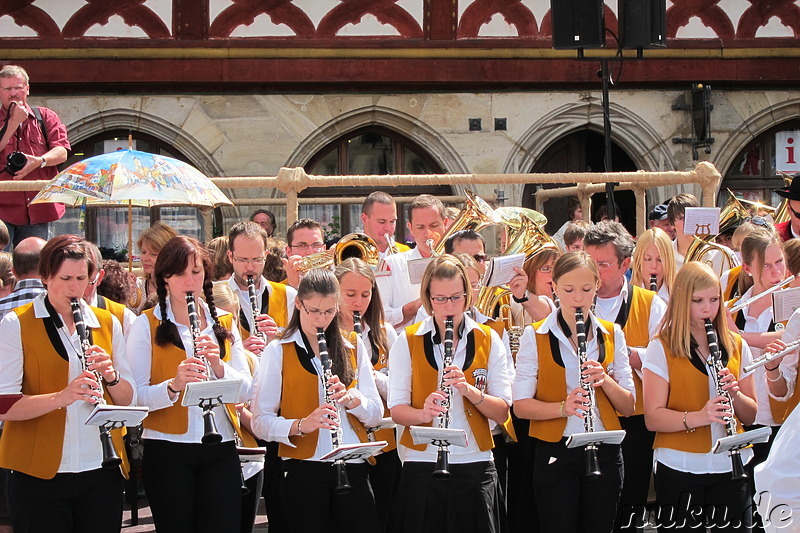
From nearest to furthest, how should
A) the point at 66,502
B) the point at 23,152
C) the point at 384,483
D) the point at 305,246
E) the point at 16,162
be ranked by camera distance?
the point at 66,502, the point at 384,483, the point at 305,246, the point at 16,162, the point at 23,152

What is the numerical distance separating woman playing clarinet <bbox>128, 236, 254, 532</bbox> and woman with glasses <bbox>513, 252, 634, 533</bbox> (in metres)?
1.35

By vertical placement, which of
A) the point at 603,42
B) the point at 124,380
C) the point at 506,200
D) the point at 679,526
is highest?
the point at 603,42

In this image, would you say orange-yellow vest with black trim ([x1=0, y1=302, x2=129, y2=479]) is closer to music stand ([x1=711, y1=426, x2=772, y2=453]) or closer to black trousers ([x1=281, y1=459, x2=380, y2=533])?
black trousers ([x1=281, y1=459, x2=380, y2=533])

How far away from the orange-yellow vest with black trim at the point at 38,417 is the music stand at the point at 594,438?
200cm

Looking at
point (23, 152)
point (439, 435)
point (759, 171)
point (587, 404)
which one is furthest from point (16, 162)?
point (759, 171)

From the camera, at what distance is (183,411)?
510 cm

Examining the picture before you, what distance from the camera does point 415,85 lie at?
12.2 m

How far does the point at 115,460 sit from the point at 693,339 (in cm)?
269

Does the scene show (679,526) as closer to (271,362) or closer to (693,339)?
(693,339)

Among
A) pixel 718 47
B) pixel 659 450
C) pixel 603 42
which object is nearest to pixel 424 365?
pixel 659 450

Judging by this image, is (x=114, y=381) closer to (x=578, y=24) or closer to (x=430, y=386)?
(x=430, y=386)

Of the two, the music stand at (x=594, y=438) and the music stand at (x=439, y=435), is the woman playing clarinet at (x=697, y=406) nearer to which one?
the music stand at (x=594, y=438)

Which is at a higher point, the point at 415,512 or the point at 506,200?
the point at 506,200

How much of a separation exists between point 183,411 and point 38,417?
624 mm
